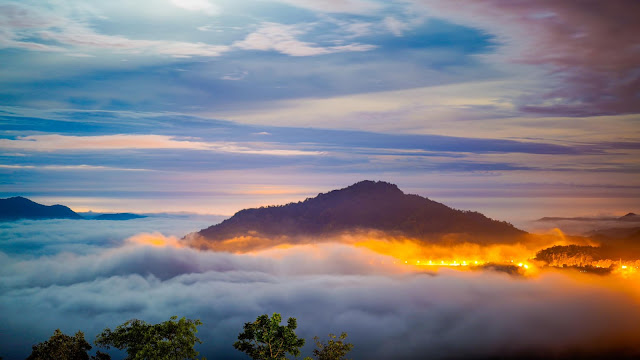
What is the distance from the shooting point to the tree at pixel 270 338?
7231cm

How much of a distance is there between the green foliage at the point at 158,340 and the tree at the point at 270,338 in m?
6.41

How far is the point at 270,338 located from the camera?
72312 mm

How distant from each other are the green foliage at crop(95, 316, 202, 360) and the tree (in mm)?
6408

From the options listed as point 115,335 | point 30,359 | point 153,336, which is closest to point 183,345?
point 153,336

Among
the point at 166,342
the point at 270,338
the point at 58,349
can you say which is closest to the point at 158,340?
the point at 166,342

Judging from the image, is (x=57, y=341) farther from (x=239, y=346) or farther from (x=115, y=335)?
(x=239, y=346)

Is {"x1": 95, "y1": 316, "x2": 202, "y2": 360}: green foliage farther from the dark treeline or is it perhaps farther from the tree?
the tree

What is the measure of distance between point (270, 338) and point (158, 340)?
14.0 meters

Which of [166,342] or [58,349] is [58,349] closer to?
[58,349]

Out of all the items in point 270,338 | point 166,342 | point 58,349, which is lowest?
point 58,349

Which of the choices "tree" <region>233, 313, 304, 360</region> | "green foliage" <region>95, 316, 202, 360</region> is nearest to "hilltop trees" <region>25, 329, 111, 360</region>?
"green foliage" <region>95, 316, 202, 360</region>

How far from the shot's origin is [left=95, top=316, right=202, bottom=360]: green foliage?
69.2m

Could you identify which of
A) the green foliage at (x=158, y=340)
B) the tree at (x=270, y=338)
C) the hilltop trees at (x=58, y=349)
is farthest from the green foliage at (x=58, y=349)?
the tree at (x=270, y=338)

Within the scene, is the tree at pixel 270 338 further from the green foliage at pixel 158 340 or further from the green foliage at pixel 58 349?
the green foliage at pixel 58 349
